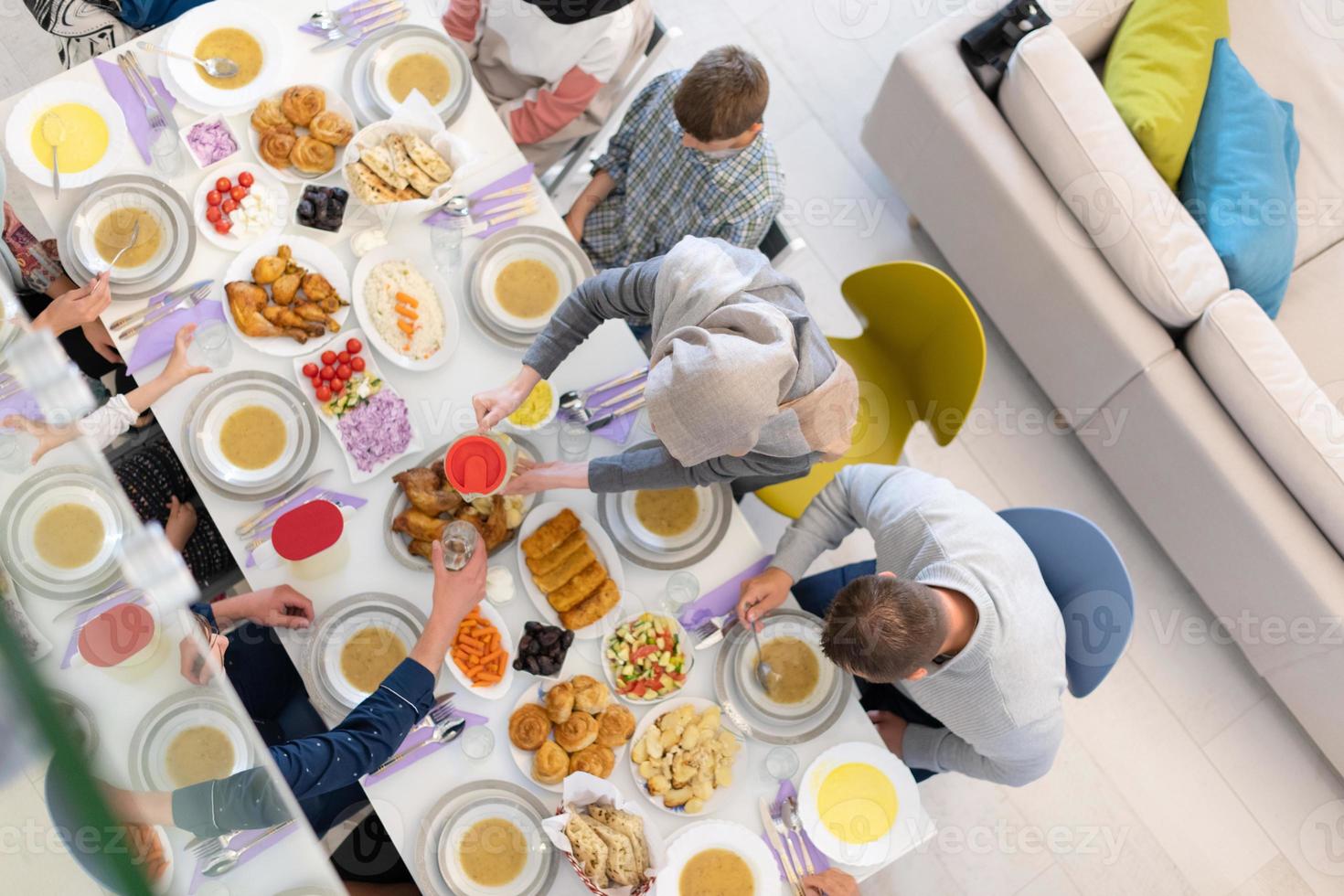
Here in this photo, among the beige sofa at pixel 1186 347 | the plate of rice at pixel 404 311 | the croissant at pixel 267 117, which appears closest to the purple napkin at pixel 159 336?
the plate of rice at pixel 404 311

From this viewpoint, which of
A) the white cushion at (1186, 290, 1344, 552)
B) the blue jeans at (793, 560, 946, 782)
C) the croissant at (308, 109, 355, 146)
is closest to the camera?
the croissant at (308, 109, 355, 146)

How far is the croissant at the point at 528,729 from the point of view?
1.83 m

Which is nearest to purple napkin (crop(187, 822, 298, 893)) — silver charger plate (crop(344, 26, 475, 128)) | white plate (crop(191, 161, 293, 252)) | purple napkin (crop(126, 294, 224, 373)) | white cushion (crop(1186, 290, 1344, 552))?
purple napkin (crop(126, 294, 224, 373))

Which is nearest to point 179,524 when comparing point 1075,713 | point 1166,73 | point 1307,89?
point 1075,713

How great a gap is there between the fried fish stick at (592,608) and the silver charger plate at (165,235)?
3.55ft

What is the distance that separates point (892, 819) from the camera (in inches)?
75.6

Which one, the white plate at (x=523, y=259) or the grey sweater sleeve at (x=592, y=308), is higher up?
the white plate at (x=523, y=259)

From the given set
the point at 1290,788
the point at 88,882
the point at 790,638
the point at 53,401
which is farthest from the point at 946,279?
the point at 1290,788

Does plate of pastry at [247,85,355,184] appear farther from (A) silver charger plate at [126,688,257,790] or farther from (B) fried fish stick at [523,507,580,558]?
(A) silver charger plate at [126,688,257,790]

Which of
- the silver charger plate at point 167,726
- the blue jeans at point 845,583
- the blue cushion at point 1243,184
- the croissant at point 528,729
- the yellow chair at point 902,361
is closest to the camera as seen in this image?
the silver charger plate at point 167,726

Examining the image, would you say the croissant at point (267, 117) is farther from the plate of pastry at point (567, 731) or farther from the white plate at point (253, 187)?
the plate of pastry at point (567, 731)

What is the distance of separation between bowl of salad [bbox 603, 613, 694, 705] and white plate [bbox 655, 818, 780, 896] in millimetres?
262

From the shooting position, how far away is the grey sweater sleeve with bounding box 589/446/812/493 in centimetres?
187

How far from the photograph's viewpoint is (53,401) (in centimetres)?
104
